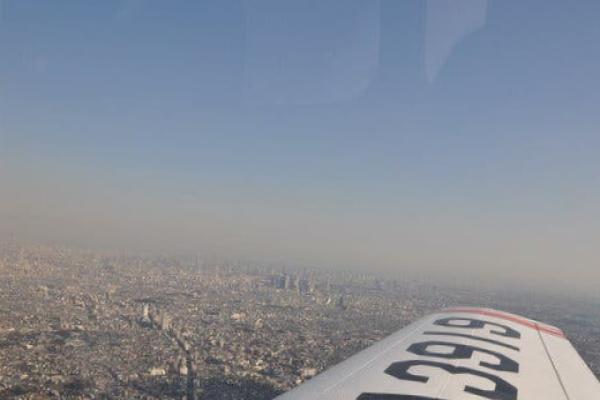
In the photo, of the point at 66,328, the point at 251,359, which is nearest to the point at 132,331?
the point at 66,328

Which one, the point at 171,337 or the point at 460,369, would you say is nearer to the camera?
the point at 460,369

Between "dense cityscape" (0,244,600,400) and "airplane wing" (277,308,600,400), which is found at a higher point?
"airplane wing" (277,308,600,400)

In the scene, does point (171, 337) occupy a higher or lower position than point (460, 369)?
lower

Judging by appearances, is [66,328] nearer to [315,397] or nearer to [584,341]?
[315,397]

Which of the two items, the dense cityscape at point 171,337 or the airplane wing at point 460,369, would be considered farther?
the dense cityscape at point 171,337
